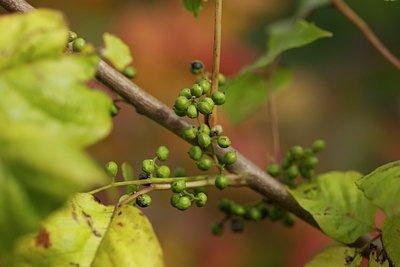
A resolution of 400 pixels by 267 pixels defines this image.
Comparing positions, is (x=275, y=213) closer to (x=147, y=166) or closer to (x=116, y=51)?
(x=147, y=166)

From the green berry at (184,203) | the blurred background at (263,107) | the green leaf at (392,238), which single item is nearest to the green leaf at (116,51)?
the green berry at (184,203)

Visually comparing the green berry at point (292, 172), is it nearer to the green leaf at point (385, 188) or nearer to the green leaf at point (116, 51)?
the green leaf at point (385, 188)

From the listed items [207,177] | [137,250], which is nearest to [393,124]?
[207,177]

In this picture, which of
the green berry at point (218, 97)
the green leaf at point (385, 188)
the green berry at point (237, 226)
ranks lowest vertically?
the green berry at point (237, 226)

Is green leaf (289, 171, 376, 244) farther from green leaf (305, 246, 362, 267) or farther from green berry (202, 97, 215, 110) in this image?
green berry (202, 97, 215, 110)

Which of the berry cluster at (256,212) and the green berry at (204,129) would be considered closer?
the green berry at (204,129)

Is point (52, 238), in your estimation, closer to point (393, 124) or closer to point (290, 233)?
point (290, 233)
